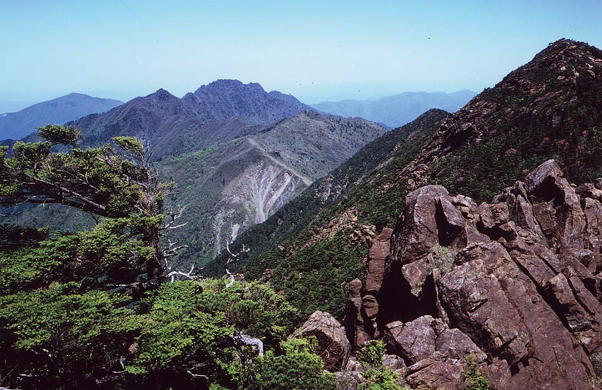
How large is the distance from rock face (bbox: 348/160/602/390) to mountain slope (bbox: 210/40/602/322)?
32.8 ft

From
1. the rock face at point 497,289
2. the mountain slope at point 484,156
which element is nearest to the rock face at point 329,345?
the rock face at point 497,289

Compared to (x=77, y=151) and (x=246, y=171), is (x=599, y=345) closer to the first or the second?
(x=77, y=151)

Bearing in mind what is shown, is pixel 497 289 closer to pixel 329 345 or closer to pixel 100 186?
pixel 329 345

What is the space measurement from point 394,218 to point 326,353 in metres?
28.7

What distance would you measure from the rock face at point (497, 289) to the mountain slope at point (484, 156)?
10.0 metres

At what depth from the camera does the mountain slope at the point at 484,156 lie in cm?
3506

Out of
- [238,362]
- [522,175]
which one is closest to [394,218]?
[522,175]

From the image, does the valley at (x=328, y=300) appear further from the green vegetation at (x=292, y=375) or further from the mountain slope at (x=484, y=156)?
the mountain slope at (x=484, y=156)

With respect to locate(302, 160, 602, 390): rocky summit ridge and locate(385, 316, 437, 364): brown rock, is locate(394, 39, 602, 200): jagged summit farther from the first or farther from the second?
locate(385, 316, 437, 364): brown rock

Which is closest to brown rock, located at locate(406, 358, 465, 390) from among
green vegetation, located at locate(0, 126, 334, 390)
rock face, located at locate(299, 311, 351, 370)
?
green vegetation, located at locate(0, 126, 334, 390)

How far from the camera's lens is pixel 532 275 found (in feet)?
54.4

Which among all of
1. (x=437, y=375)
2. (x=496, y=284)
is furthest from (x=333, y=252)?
(x=437, y=375)

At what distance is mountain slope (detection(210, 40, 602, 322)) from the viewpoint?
35062mm

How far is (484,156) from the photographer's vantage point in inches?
1741
